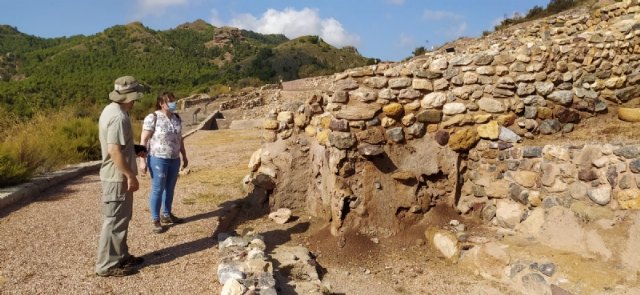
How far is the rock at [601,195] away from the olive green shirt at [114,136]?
432 centimetres

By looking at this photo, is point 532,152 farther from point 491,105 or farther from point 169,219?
point 169,219

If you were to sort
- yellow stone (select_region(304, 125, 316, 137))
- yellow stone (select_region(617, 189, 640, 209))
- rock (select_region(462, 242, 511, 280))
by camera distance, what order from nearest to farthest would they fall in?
1. yellow stone (select_region(617, 189, 640, 209))
2. rock (select_region(462, 242, 511, 280))
3. yellow stone (select_region(304, 125, 316, 137))

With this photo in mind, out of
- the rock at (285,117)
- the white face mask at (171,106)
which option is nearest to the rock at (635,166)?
the rock at (285,117)

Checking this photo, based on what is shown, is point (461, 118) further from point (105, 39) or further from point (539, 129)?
point (105, 39)

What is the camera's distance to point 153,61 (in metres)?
68.9

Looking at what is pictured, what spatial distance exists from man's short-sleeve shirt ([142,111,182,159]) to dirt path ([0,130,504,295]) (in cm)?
94

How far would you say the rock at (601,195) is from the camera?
4.69 m

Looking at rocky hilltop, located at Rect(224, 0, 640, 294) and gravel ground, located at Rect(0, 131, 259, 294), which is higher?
rocky hilltop, located at Rect(224, 0, 640, 294)

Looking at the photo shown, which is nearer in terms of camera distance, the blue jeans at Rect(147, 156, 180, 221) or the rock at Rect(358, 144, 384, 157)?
the blue jeans at Rect(147, 156, 180, 221)

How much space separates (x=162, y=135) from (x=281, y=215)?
1859mm

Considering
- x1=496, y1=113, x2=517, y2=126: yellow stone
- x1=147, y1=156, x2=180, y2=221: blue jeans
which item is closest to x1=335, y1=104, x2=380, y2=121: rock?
x1=496, y1=113, x2=517, y2=126: yellow stone

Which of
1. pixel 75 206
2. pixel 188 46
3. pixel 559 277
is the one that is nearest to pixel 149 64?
pixel 188 46

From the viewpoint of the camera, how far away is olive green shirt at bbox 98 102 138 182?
13.5 feet

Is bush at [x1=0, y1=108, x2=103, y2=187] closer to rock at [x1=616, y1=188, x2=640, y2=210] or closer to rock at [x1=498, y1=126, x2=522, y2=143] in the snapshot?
rock at [x1=498, y1=126, x2=522, y2=143]
